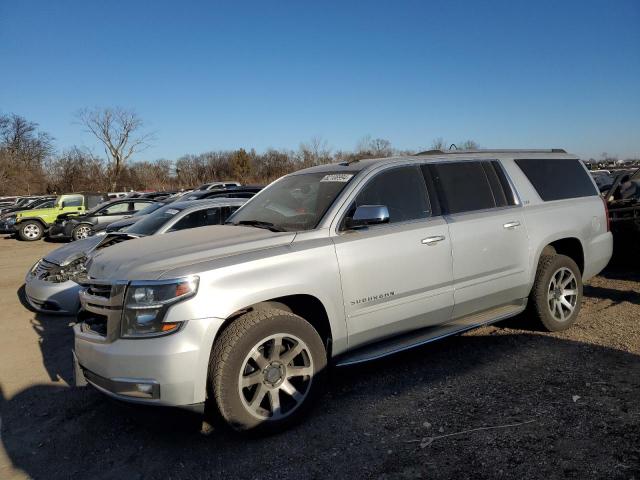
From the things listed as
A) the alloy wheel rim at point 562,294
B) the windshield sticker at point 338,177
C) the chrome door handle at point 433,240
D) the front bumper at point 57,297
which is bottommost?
the alloy wheel rim at point 562,294

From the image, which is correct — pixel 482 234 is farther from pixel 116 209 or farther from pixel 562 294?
pixel 116 209

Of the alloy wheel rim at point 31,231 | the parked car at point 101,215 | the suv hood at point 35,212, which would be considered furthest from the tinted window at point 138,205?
the alloy wheel rim at point 31,231

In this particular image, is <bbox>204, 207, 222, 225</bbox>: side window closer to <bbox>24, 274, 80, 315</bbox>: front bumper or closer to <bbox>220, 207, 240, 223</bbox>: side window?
<bbox>220, 207, 240, 223</bbox>: side window

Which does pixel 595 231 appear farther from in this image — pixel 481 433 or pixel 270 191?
pixel 270 191

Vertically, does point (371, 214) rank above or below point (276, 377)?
above

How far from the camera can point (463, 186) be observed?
14.7ft

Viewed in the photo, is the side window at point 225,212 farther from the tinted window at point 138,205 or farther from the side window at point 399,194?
the tinted window at point 138,205

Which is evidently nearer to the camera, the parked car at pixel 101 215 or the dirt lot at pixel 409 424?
the dirt lot at pixel 409 424

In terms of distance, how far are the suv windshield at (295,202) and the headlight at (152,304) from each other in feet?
3.44

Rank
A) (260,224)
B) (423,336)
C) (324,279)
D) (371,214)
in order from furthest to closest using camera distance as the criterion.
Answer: (260,224), (423,336), (371,214), (324,279)

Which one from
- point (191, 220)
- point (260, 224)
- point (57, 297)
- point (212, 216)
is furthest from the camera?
point (212, 216)

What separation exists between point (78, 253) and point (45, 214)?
46.0 feet

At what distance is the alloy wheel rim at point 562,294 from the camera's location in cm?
491

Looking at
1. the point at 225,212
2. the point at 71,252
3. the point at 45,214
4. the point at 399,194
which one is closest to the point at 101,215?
the point at 45,214
